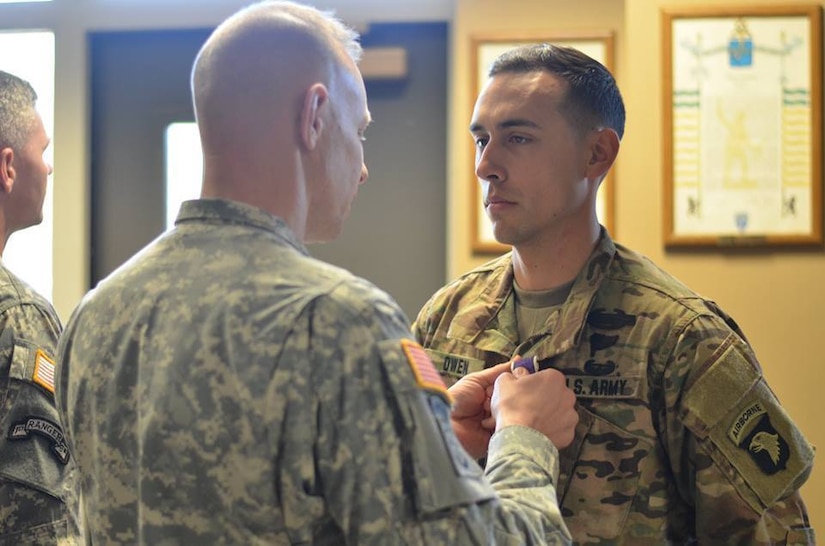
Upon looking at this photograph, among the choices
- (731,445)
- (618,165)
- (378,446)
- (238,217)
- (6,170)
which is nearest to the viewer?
(378,446)

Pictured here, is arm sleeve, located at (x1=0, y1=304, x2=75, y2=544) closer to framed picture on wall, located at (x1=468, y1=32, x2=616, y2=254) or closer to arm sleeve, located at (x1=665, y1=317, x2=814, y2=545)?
arm sleeve, located at (x1=665, y1=317, x2=814, y2=545)

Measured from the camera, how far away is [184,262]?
1.07 meters

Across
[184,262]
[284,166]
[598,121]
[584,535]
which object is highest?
[598,121]

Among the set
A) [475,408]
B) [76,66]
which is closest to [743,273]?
[475,408]

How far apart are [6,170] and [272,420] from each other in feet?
4.05

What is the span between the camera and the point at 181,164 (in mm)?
3594

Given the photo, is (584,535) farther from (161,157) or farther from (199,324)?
(161,157)

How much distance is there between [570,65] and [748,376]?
597 mm

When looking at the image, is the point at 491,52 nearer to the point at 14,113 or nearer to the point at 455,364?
the point at 14,113

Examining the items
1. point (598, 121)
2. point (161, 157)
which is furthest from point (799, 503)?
point (161, 157)

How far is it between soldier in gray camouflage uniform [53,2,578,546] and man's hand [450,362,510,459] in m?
0.27

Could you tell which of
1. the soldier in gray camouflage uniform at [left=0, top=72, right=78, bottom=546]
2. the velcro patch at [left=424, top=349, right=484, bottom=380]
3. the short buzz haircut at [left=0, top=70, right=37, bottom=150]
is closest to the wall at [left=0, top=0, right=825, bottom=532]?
the velcro patch at [left=424, top=349, right=484, bottom=380]

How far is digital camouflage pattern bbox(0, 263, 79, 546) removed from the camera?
5.62 feet

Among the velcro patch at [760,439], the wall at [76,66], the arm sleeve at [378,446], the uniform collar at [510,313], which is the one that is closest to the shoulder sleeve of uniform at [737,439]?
the velcro patch at [760,439]
